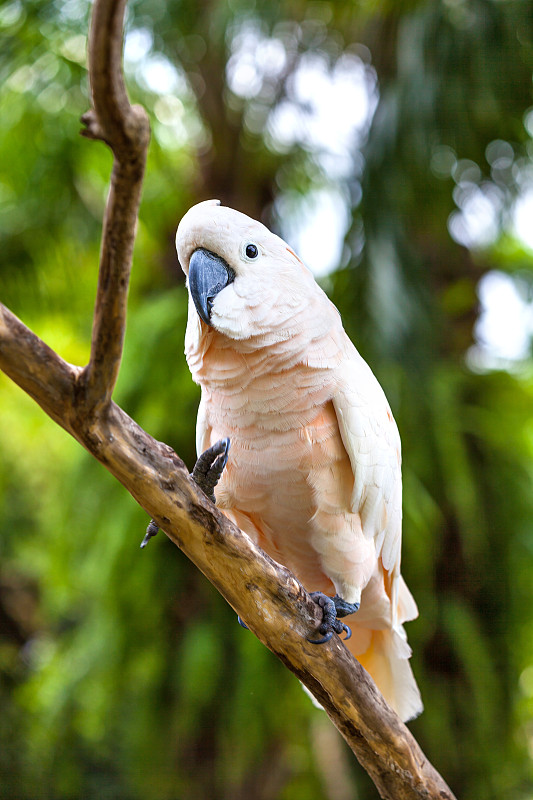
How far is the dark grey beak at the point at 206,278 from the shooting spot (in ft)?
2.92

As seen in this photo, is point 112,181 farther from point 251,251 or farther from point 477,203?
point 477,203

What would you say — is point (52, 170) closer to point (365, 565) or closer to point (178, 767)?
point (365, 565)

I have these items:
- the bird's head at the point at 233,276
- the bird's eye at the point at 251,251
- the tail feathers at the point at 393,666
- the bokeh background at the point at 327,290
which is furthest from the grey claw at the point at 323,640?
the bokeh background at the point at 327,290

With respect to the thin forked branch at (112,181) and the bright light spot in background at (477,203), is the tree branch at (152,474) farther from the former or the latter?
the bright light spot in background at (477,203)

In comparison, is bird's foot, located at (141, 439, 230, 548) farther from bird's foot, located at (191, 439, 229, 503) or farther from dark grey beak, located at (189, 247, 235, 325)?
dark grey beak, located at (189, 247, 235, 325)

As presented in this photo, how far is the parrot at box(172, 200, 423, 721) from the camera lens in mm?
906

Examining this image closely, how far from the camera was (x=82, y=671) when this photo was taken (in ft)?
8.94

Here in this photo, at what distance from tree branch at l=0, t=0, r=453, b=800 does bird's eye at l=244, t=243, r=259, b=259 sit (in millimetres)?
270

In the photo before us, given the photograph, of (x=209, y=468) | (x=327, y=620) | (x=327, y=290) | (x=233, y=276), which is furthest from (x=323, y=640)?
(x=327, y=290)

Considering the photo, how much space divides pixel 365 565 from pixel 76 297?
7.57ft

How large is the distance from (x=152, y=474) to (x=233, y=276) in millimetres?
298

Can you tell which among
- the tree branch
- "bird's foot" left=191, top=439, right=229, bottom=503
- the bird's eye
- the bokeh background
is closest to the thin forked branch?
the tree branch

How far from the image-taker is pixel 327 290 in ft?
7.87

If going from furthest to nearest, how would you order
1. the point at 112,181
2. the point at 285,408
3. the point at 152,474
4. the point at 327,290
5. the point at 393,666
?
the point at 327,290
the point at 393,666
the point at 285,408
the point at 152,474
the point at 112,181
